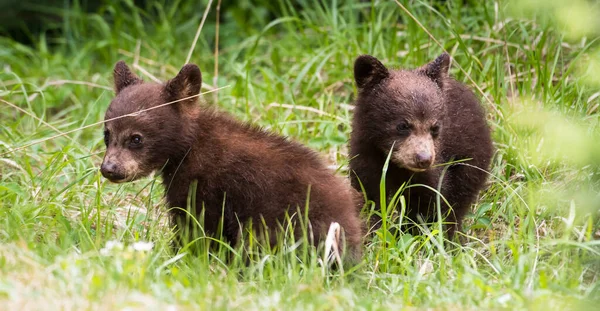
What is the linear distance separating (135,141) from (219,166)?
58cm

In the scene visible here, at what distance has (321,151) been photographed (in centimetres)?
707

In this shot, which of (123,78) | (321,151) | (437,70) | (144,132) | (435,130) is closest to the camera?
A: (144,132)

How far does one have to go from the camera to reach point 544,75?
679 centimetres

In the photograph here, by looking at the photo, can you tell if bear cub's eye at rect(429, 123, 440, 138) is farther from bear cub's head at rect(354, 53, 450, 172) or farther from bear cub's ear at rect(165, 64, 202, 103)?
bear cub's ear at rect(165, 64, 202, 103)

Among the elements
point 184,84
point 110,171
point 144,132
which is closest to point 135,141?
point 144,132

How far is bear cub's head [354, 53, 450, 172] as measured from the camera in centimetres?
573

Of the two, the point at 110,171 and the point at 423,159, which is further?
the point at 423,159

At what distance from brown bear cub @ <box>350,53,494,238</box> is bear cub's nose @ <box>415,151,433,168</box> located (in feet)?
0.05

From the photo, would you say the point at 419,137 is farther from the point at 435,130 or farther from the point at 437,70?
the point at 437,70

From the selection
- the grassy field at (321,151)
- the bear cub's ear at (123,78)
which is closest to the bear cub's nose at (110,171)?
the grassy field at (321,151)

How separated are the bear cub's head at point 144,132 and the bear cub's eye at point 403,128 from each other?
1349mm

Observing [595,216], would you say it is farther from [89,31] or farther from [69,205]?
[89,31]

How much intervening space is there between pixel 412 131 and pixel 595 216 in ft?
4.16

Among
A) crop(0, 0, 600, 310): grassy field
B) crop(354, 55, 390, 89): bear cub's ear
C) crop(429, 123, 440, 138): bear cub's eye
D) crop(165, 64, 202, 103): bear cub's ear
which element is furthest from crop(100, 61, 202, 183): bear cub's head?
crop(429, 123, 440, 138): bear cub's eye
